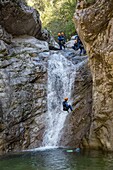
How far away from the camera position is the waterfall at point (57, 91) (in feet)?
52.1

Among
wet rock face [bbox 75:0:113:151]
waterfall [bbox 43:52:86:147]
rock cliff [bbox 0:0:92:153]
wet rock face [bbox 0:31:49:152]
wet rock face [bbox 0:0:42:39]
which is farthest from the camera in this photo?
wet rock face [bbox 0:0:42:39]

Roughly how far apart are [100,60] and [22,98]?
21.6 feet

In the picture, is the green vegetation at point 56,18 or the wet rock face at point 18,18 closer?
the wet rock face at point 18,18

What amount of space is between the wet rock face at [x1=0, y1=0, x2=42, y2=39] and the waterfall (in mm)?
5629

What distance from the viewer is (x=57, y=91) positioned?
60.0ft

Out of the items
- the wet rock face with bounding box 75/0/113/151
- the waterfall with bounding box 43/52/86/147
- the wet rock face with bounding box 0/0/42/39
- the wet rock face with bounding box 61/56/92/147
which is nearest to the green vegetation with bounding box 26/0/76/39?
the wet rock face with bounding box 0/0/42/39

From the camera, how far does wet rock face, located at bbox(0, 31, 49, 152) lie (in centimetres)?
1555

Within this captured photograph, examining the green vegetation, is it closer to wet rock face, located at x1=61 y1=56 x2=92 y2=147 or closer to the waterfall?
the waterfall

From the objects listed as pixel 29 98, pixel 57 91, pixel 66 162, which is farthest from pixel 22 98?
pixel 66 162

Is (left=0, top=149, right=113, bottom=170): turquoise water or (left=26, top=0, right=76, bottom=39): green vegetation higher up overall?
(left=26, top=0, right=76, bottom=39): green vegetation

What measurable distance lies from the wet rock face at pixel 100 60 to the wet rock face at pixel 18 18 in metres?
11.3

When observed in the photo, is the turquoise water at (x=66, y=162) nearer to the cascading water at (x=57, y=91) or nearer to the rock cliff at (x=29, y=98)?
the rock cliff at (x=29, y=98)

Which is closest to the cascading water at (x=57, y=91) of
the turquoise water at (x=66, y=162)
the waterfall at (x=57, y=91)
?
the waterfall at (x=57, y=91)

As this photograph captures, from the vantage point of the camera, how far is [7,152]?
48.4ft
